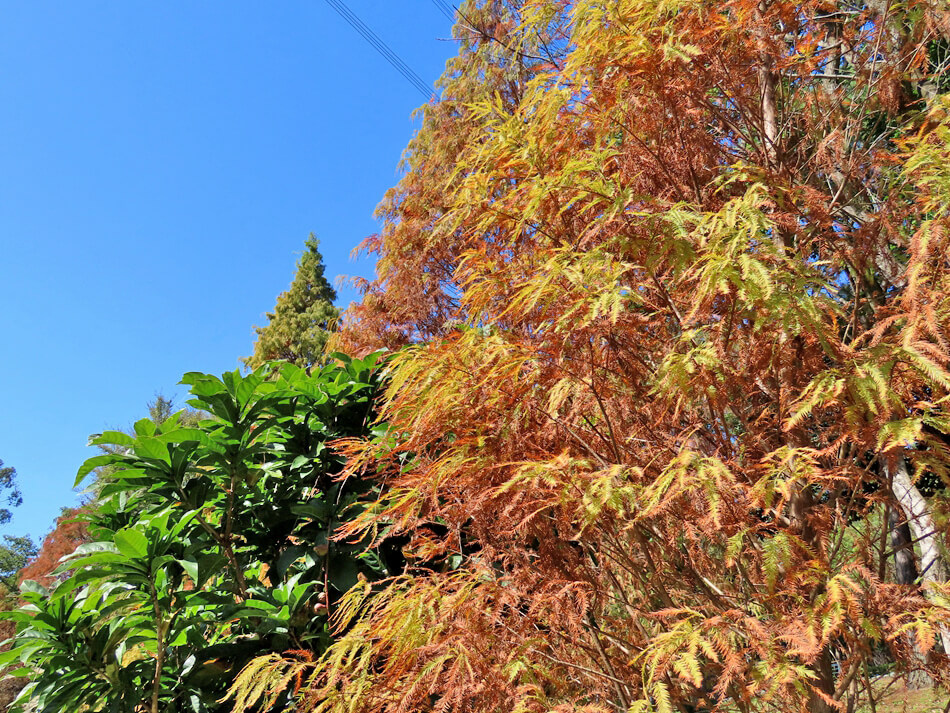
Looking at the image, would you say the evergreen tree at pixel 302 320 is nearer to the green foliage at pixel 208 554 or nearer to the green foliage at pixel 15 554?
the green foliage at pixel 208 554

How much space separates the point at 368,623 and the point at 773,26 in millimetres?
2504

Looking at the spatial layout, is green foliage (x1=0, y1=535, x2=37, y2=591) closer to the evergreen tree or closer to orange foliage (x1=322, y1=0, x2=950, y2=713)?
the evergreen tree

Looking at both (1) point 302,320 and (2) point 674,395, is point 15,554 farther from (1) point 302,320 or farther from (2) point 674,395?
(2) point 674,395

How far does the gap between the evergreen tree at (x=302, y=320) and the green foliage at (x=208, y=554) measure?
11004mm

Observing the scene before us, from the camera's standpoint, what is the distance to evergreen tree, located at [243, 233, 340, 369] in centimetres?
1448

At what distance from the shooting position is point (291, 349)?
48.6 feet

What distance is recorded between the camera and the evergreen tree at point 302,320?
14.5 meters

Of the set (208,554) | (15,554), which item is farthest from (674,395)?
(15,554)

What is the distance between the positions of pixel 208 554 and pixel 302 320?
44.6ft

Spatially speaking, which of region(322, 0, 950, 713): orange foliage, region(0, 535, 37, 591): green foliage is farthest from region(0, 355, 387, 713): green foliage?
region(0, 535, 37, 591): green foliage

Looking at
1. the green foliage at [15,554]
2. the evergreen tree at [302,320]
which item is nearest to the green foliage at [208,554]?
the evergreen tree at [302,320]

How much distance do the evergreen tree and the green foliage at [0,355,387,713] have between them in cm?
1100

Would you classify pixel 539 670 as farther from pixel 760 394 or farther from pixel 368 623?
pixel 760 394

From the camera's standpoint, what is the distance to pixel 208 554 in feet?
7.77
